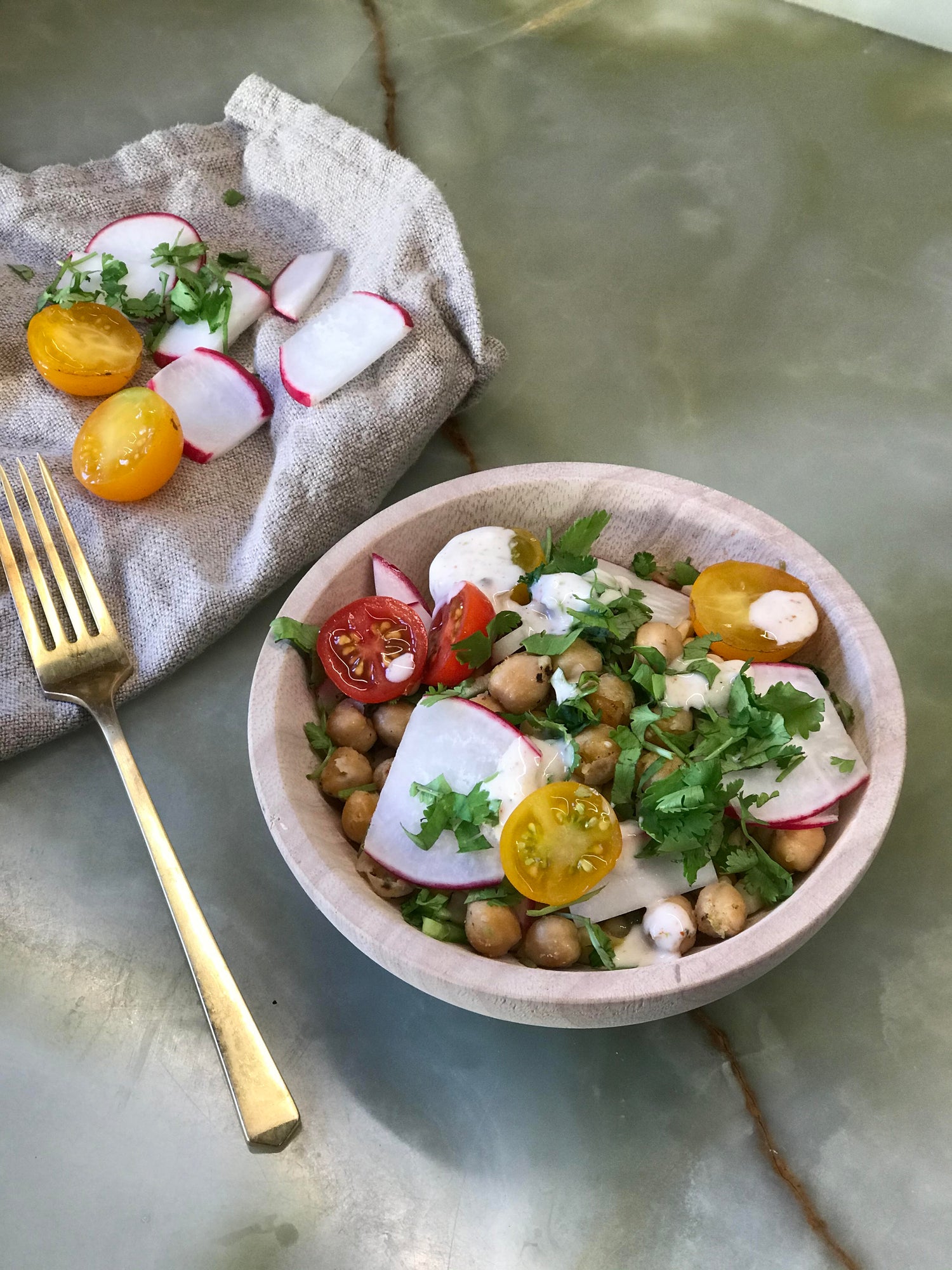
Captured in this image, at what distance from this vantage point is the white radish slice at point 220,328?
133cm

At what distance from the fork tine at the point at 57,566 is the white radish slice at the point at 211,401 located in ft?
0.59

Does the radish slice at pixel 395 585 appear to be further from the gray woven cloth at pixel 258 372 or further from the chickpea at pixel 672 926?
the chickpea at pixel 672 926

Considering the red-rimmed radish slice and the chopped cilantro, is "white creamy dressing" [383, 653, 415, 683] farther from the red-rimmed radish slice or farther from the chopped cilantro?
the red-rimmed radish slice

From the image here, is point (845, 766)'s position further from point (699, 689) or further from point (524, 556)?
point (524, 556)

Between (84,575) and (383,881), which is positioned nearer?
(383,881)

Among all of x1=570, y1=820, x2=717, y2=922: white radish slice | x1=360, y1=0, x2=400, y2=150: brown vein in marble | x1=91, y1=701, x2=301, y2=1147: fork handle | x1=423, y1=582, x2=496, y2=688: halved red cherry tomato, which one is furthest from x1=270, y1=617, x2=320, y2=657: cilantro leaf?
x1=360, y1=0, x2=400, y2=150: brown vein in marble

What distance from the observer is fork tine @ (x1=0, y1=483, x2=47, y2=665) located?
1.08 m

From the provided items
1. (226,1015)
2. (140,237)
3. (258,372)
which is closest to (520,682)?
(226,1015)

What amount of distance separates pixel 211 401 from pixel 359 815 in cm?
59

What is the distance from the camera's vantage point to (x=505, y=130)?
1630 millimetres

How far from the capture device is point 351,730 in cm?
94

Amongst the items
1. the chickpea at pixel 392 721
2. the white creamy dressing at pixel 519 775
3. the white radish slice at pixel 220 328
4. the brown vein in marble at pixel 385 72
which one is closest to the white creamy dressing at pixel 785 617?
the white creamy dressing at pixel 519 775

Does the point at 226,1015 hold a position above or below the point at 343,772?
below

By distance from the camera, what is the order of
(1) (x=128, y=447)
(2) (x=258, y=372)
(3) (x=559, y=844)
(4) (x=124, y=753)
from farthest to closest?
(2) (x=258, y=372)
(1) (x=128, y=447)
(4) (x=124, y=753)
(3) (x=559, y=844)
